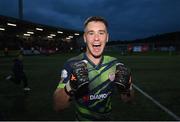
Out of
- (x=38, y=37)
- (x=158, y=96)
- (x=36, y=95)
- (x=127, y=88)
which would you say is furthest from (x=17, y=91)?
(x=38, y=37)

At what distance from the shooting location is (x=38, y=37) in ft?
375

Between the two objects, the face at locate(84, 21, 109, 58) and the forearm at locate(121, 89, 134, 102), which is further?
the forearm at locate(121, 89, 134, 102)

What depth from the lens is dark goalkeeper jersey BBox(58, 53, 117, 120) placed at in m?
3.88

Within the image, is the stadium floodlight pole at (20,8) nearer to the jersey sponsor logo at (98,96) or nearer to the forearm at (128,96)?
the forearm at (128,96)

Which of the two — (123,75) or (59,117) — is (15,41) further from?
(123,75)

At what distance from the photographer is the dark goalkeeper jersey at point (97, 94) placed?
3881 mm

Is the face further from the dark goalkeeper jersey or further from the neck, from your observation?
the dark goalkeeper jersey

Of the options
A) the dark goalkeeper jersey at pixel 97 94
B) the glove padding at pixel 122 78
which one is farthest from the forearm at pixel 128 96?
the dark goalkeeper jersey at pixel 97 94

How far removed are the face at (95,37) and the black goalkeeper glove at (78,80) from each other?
0.19m

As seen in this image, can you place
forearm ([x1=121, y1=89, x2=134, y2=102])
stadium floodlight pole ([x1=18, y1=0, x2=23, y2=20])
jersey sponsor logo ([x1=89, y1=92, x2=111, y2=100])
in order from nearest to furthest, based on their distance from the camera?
jersey sponsor logo ([x1=89, y1=92, x2=111, y2=100])
forearm ([x1=121, y1=89, x2=134, y2=102])
stadium floodlight pole ([x1=18, y1=0, x2=23, y2=20])

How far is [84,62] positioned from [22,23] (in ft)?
219

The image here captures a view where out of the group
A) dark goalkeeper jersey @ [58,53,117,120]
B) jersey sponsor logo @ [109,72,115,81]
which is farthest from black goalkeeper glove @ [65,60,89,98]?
jersey sponsor logo @ [109,72,115,81]

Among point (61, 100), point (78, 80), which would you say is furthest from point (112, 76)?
point (61, 100)

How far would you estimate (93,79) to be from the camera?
3.92m
